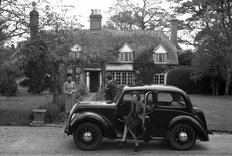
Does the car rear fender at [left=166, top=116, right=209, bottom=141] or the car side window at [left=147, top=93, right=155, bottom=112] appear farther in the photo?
the car side window at [left=147, top=93, right=155, bottom=112]

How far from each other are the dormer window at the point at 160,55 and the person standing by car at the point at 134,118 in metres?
28.6

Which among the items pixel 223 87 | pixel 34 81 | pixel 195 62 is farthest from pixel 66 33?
pixel 223 87

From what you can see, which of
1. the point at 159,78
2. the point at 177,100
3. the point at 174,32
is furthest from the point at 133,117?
the point at 174,32

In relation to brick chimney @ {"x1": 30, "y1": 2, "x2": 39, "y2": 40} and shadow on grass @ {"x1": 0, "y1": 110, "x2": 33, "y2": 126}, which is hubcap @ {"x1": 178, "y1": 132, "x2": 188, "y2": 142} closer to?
shadow on grass @ {"x1": 0, "y1": 110, "x2": 33, "y2": 126}

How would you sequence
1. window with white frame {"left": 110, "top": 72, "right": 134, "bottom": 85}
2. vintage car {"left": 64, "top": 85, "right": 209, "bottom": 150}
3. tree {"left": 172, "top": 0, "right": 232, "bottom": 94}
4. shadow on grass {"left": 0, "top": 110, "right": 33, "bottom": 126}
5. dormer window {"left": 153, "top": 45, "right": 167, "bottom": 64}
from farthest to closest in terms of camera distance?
dormer window {"left": 153, "top": 45, "right": 167, "bottom": 64}
window with white frame {"left": 110, "top": 72, "right": 134, "bottom": 85}
tree {"left": 172, "top": 0, "right": 232, "bottom": 94}
shadow on grass {"left": 0, "top": 110, "right": 33, "bottom": 126}
vintage car {"left": 64, "top": 85, "right": 209, "bottom": 150}

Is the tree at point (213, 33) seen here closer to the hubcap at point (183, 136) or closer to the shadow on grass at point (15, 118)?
the hubcap at point (183, 136)

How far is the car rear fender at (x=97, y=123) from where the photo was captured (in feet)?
26.4

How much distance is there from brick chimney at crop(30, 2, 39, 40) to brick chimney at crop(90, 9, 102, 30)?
24030mm

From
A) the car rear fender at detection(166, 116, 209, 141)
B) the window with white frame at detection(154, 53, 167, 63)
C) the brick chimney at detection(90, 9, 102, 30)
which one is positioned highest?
the brick chimney at detection(90, 9, 102, 30)

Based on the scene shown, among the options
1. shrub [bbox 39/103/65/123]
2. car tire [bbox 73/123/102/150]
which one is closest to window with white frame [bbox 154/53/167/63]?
shrub [bbox 39/103/65/123]

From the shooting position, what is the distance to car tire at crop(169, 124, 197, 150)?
26.6 feet

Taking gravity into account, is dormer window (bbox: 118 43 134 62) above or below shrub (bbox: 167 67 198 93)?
above

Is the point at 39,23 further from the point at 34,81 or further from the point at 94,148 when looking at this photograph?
the point at 34,81

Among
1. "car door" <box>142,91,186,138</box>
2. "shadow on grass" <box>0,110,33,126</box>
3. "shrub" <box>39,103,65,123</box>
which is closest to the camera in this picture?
"car door" <box>142,91,186,138</box>
